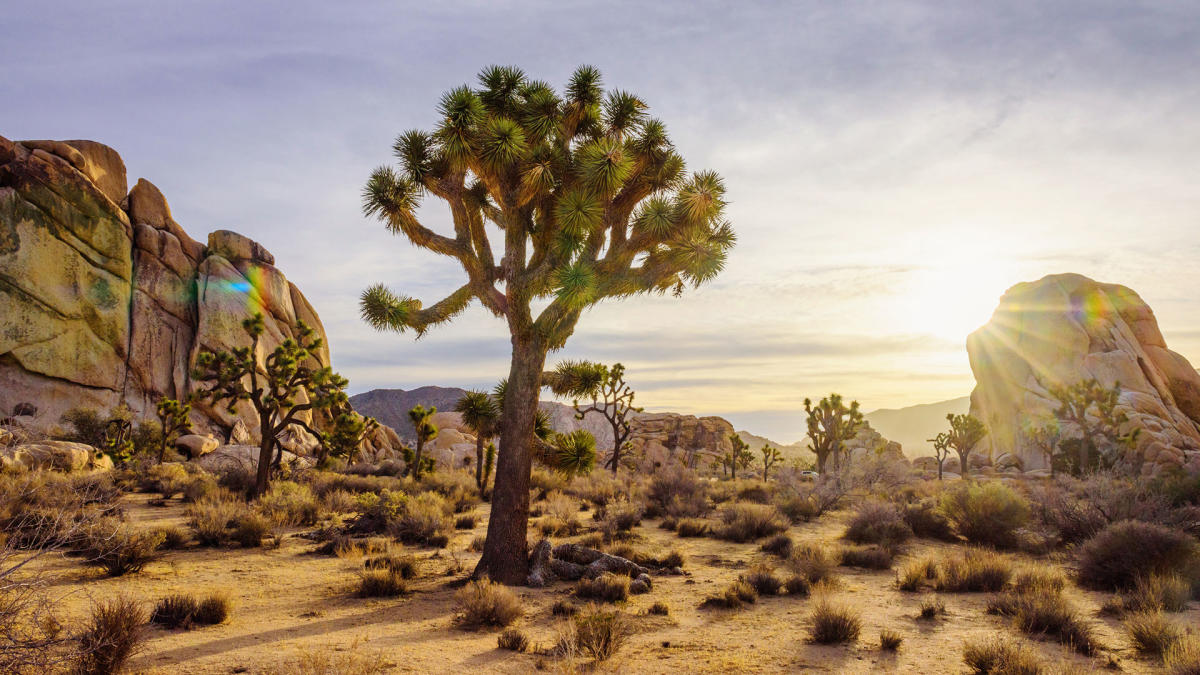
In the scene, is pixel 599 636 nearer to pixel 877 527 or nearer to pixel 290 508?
pixel 877 527

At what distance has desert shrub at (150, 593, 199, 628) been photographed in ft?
23.0

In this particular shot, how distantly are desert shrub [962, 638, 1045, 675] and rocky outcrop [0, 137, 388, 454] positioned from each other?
118 feet

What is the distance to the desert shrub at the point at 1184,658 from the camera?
515 centimetres

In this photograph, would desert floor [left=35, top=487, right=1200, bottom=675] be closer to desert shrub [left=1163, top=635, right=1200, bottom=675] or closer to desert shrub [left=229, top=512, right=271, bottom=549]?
desert shrub [left=1163, top=635, right=1200, bottom=675]

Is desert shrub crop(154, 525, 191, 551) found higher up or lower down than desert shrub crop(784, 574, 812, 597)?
higher up

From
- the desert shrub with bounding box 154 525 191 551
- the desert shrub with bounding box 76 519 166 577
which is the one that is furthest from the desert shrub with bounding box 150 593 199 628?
the desert shrub with bounding box 154 525 191 551

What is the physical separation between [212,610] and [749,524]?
11552 mm

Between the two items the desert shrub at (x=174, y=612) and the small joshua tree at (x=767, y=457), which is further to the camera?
→ the small joshua tree at (x=767, y=457)

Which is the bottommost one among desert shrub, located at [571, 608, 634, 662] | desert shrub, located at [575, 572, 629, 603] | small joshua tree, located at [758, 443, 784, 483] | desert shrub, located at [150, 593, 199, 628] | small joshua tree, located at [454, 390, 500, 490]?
small joshua tree, located at [758, 443, 784, 483]

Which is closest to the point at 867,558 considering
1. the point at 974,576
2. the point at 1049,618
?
the point at 974,576

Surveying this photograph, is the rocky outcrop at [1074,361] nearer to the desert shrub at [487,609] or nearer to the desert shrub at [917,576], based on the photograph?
the desert shrub at [917,576]

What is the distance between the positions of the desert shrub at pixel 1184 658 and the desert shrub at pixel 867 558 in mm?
5855

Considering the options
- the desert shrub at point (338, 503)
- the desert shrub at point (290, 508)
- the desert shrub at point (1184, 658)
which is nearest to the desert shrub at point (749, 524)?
the desert shrub at point (1184, 658)

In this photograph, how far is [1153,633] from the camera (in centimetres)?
656
